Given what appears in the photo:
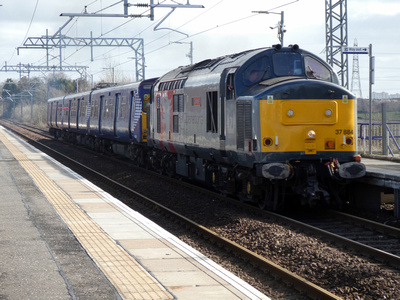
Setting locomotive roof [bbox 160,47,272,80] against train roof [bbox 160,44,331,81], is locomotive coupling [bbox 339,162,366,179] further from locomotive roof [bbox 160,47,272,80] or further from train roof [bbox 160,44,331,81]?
locomotive roof [bbox 160,47,272,80]

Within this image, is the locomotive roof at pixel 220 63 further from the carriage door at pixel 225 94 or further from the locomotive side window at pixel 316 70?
the locomotive side window at pixel 316 70

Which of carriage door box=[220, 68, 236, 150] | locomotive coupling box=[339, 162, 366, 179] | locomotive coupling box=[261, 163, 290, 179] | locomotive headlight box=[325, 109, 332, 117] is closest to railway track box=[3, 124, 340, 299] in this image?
locomotive coupling box=[261, 163, 290, 179]

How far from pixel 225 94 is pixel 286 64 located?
1467 millimetres

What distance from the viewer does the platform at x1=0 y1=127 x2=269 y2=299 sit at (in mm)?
7020

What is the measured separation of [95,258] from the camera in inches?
336

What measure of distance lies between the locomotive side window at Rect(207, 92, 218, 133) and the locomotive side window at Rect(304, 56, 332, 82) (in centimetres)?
215

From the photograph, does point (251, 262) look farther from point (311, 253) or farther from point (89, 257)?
point (89, 257)

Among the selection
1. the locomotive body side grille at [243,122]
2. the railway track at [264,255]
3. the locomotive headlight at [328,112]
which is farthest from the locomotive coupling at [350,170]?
the locomotive body side grille at [243,122]

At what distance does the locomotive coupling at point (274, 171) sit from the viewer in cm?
1270

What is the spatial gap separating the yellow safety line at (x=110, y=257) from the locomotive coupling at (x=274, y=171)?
344cm

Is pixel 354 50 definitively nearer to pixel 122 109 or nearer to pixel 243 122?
pixel 243 122

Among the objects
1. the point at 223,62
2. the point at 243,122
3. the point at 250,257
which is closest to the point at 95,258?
the point at 250,257

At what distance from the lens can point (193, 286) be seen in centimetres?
735

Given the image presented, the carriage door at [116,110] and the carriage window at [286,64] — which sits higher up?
the carriage window at [286,64]
